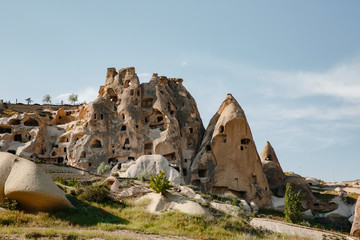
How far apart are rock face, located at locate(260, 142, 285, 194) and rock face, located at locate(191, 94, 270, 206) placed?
4.31 meters

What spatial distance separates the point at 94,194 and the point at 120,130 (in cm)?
2643

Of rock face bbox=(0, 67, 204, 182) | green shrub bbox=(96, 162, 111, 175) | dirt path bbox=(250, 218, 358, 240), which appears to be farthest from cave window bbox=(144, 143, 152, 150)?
dirt path bbox=(250, 218, 358, 240)

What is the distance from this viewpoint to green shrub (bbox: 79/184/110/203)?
27766 millimetres

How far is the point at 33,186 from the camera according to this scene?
22531 millimetres

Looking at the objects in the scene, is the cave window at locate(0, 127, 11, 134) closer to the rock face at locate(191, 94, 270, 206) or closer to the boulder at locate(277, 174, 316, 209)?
the rock face at locate(191, 94, 270, 206)

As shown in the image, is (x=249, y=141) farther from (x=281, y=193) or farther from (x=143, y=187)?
(x=143, y=187)

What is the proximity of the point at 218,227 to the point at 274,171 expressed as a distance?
33.3 m

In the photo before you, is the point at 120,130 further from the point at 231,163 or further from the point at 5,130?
the point at 5,130

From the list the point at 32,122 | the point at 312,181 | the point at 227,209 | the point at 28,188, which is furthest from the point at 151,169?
the point at 312,181

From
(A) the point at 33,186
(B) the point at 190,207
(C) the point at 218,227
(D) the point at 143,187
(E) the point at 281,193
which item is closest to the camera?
(A) the point at 33,186

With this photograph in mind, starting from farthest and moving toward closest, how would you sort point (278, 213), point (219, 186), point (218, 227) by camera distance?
point (219, 186)
point (278, 213)
point (218, 227)

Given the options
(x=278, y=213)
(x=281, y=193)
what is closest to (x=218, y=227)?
(x=278, y=213)

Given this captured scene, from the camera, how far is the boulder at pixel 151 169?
3865cm

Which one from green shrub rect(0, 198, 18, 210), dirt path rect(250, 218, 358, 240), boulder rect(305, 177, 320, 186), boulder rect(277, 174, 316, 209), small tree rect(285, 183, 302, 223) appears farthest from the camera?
boulder rect(305, 177, 320, 186)
